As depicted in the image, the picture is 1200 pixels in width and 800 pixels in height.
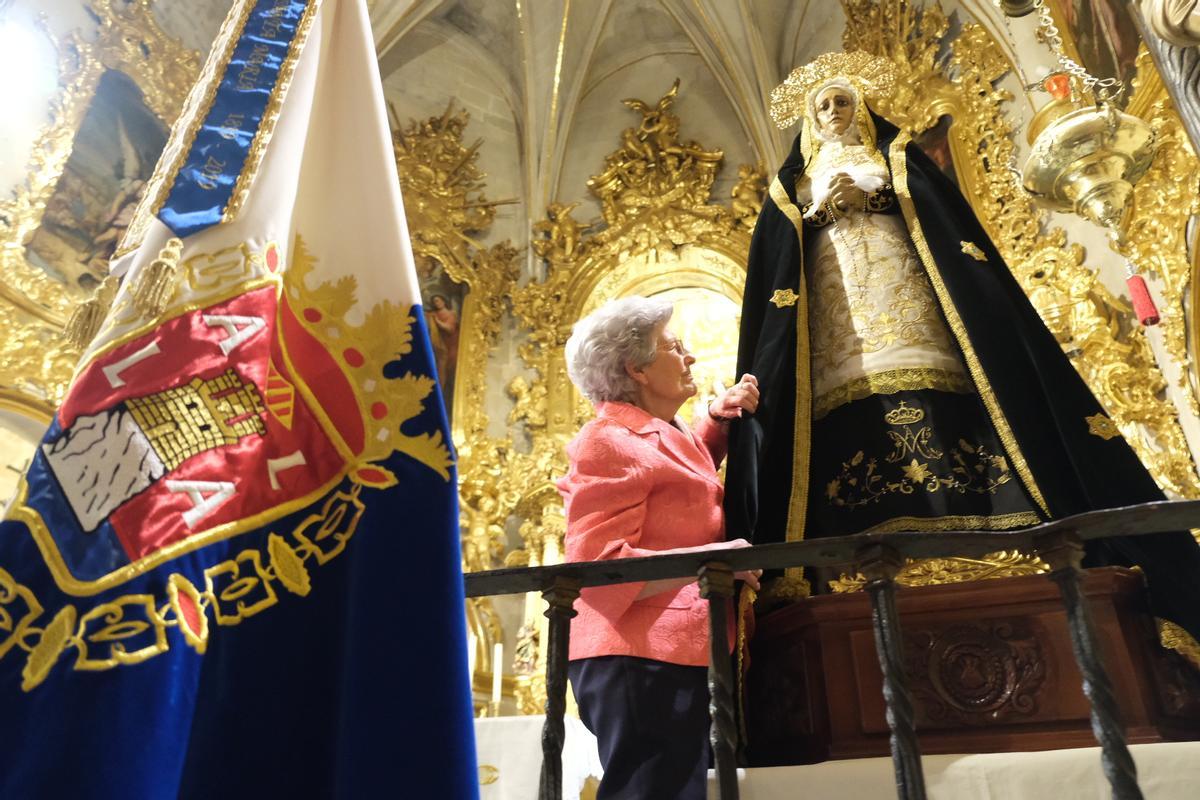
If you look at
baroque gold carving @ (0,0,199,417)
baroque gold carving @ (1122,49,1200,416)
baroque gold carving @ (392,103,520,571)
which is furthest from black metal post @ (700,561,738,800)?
baroque gold carving @ (392,103,520,571)

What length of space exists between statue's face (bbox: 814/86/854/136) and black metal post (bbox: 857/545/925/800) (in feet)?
7.07

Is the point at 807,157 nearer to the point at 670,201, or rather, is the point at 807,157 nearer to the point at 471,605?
the point at 471,605

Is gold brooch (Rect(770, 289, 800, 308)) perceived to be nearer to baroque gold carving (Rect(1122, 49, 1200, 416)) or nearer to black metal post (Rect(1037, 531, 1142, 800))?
black metal post (Rect(1037, 531, 1142, 800))

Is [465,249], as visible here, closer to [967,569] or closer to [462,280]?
[462,280]

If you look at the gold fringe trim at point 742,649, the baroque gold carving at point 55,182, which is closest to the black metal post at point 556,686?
the gold fringe trim at point 742,649

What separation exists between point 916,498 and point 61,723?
185 centimetres

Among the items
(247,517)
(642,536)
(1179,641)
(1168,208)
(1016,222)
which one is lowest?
(1179,641)

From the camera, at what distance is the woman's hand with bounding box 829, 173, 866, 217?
2.88 m

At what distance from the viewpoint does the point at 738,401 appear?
2461 mm

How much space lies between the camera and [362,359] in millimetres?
1444

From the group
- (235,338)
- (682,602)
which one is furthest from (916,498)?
(235,338)

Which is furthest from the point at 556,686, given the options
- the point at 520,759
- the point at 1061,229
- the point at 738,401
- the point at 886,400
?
the point at 1061,229

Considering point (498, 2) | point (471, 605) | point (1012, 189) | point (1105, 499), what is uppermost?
point (498, 2)

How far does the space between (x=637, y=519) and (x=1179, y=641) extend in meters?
1.12
